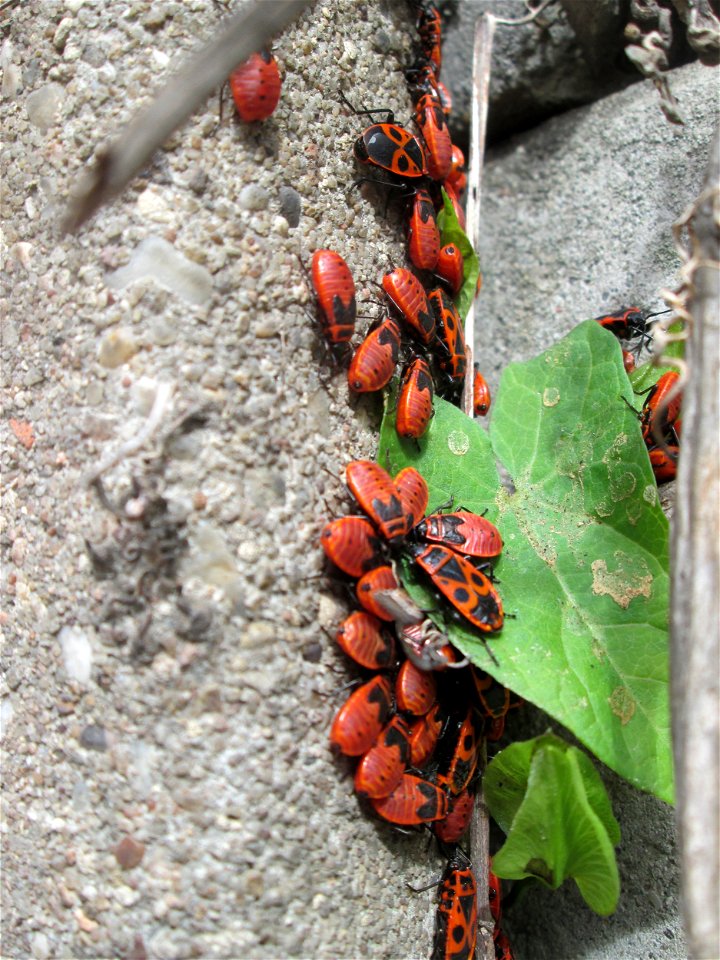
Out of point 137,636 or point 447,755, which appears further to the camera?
point 447,755

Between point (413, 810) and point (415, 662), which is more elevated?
point (415, 662)

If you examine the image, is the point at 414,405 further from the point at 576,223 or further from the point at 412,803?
the point at 576,223

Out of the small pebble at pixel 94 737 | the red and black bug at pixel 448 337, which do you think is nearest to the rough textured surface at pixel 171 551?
the small pebble at pixel 94 737

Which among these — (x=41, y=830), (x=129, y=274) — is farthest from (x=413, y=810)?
(x=129, y=274)

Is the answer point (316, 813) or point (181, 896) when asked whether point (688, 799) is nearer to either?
point (316, 813)

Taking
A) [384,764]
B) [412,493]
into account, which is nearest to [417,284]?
[412,493]

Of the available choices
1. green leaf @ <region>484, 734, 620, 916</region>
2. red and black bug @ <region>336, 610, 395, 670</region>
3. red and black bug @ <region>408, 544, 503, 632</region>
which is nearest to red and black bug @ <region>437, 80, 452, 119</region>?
red and black bug @ <region>408, 544, 503, 632</region>
